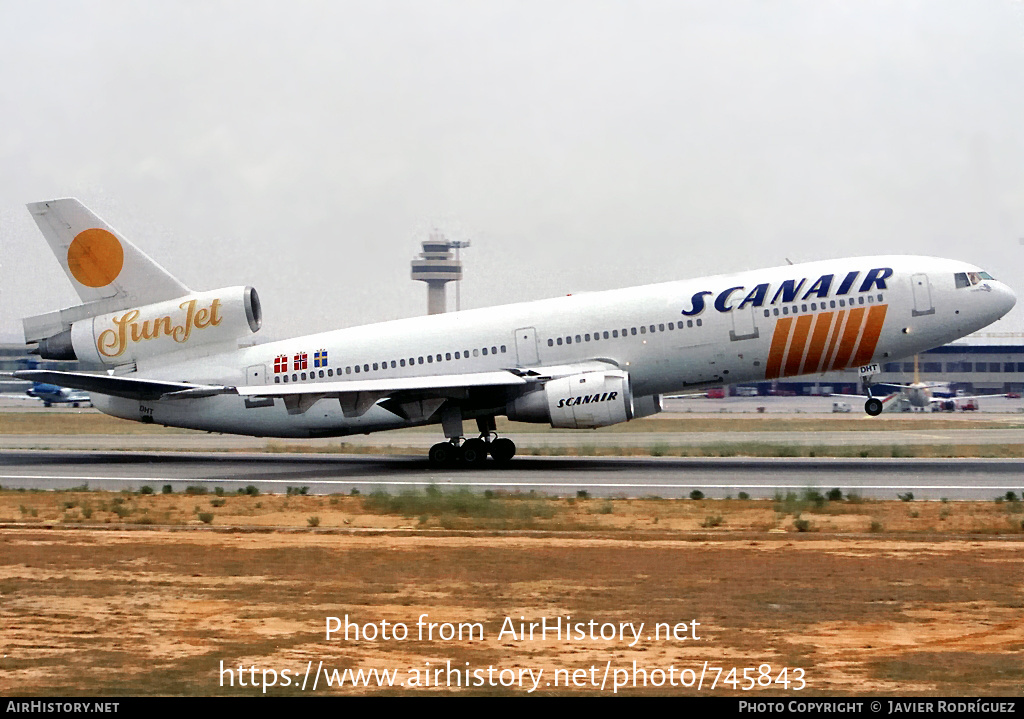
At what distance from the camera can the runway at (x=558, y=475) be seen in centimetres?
2688

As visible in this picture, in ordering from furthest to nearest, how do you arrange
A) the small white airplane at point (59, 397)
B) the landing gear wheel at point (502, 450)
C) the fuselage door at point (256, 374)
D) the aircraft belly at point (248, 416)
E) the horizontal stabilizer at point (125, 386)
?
the small white airplane at point (59, 397), the fuselage door at point (256, 374), the landing gear wheel at point (502, 450), the aircraft belly at point (248, 416), the horizontal stabilizer at point (125, 386)

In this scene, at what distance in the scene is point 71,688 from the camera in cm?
1048

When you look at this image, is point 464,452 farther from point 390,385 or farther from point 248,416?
point 248,416

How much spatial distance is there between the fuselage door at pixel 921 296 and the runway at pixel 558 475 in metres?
4.33

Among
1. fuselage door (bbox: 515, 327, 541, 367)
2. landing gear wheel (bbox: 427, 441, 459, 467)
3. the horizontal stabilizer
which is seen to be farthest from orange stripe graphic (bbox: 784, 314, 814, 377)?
the horizontal stabilizer

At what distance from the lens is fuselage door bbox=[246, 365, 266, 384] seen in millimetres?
34219

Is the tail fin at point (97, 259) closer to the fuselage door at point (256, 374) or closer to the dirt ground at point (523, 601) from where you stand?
the fuselage door at point (256, 374)

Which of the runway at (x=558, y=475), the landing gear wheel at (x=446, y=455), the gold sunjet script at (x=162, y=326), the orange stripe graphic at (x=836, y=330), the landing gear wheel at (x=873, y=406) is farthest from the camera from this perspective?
the gold sunjet script at (x=162, y=326)

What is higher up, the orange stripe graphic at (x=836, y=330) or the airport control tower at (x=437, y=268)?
the airport control tower at (x=437, y=268)

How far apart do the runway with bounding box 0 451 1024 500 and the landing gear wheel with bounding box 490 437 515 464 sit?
0.46 meters

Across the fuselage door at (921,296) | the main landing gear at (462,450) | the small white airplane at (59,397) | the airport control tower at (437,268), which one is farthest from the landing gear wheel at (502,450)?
the airport control tower at (437,268)

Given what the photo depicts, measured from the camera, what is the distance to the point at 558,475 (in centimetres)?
3022
